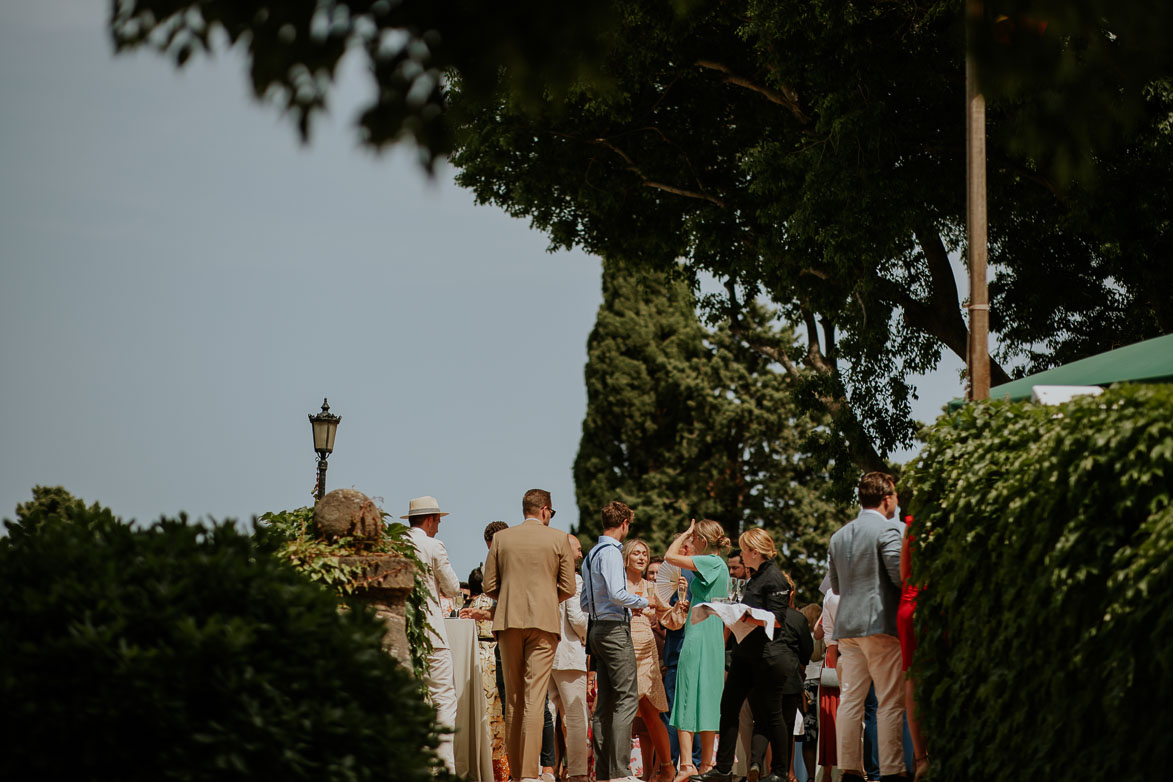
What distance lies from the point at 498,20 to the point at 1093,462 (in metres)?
3.23

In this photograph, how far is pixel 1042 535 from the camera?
5762mm

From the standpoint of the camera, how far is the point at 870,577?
8.81 metres

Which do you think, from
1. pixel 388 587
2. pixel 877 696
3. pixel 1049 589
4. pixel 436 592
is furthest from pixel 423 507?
pixel 1049 589

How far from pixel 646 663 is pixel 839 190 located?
874cm

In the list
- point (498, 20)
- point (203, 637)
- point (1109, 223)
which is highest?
point (1109, 223)

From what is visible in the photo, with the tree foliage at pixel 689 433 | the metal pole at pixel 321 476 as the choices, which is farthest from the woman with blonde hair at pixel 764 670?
the tree foliage at pixel 689 433

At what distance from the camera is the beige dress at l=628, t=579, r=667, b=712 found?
1121 cm

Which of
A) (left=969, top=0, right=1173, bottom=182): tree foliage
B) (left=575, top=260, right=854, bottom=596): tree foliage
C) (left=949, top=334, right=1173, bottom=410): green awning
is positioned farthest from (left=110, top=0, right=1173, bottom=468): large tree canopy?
(left=575, top=260, right=854, bottom=596): tree foliage

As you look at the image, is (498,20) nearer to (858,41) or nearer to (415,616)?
(415,616)

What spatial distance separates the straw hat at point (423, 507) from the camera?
1039 centimetres

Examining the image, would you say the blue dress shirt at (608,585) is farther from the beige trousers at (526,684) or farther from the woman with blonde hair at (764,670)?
the woman with blonde hair at (764,670)

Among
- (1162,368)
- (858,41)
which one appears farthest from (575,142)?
(1162,368)

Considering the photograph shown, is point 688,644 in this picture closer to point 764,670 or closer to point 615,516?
point 764,670

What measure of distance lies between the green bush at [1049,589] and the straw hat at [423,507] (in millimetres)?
4269
